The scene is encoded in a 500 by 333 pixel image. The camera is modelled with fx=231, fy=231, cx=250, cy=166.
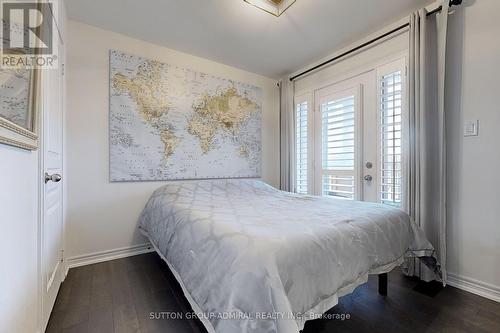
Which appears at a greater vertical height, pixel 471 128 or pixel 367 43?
pixel 367 43

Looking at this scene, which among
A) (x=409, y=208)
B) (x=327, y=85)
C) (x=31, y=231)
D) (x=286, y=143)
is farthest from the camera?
(x=286, y=143)

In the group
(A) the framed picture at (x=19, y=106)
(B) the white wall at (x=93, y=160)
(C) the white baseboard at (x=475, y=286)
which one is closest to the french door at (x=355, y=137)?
(C) the white baseboard at (x=475, y=286)

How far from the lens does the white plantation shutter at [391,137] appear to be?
7.75ft

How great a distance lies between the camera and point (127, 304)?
167 cm

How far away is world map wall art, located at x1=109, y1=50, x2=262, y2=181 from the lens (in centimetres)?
255

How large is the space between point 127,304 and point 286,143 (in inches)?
109

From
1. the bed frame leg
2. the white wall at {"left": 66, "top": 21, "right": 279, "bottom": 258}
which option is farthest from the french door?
the white wall at {"left": 66, "top": 21, "right": 279, "bottom": 258}

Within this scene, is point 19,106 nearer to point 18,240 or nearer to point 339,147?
point 18,240

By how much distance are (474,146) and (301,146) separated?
1961 millimetres

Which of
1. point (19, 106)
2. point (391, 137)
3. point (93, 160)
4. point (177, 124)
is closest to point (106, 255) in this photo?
point (93, 160)

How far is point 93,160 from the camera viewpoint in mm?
2426

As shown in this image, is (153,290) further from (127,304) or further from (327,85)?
(327,85)

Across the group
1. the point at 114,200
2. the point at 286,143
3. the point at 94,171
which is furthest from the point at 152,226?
the point at 286,143

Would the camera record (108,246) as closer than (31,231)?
No
